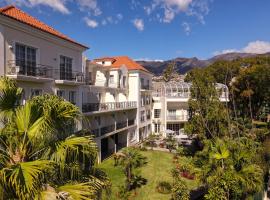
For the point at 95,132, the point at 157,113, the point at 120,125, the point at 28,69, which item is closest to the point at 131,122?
the point at 120,125

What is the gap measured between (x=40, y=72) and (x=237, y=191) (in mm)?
15982

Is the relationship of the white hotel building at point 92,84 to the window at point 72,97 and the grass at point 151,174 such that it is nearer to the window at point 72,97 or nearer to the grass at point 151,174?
the window at point 72,97

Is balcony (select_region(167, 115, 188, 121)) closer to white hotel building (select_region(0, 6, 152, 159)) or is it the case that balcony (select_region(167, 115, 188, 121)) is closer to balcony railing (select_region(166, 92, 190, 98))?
balcony railing (select_region(166, 92, 190, 98))

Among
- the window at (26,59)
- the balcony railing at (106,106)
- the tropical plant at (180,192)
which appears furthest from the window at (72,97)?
the tropical plant at (180,192)

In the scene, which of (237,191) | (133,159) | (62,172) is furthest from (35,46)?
(237,191)

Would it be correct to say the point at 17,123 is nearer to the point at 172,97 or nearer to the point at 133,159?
the point at 133,159

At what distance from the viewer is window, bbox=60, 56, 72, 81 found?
23.0 meters

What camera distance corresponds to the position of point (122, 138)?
41.6m

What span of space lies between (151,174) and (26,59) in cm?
1746

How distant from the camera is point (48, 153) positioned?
694 centimetres

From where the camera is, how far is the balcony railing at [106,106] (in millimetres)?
28062

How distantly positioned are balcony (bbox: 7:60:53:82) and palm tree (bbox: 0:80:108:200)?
1046 centimetres

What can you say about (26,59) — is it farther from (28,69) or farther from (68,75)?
(68,75)

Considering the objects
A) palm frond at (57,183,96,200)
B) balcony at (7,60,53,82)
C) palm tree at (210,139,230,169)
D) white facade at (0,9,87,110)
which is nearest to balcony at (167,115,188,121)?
white facade at (0,9,87,110)
